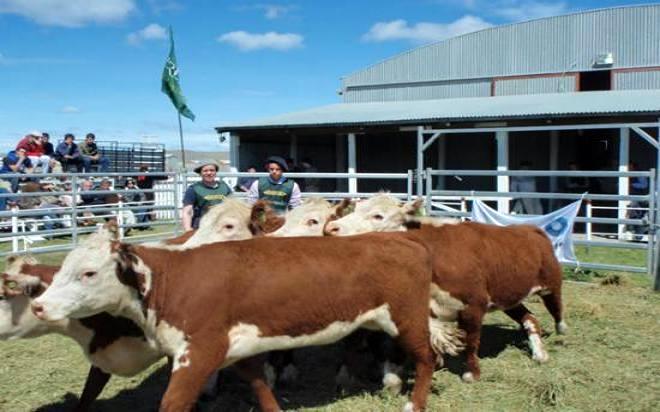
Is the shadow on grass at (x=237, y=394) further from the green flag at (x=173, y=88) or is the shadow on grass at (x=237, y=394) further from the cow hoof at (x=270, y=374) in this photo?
the green flag at (x=173, y=88)

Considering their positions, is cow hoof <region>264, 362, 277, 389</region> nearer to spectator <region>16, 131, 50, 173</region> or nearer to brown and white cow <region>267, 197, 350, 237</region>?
brown and white cow <region>267, 197, 350, 237</region>

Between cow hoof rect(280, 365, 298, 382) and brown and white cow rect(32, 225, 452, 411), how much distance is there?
0.91m

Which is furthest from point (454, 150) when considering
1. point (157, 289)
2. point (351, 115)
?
point (157, 289)

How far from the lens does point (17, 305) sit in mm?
4164

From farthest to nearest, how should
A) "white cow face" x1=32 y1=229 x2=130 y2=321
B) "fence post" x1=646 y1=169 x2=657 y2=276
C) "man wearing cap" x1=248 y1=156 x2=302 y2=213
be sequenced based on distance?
"fence post" x1=646 y1=169 x2=657 y2=276
"man wearing cap" x1=248 y1=156 x2=302 y2=213
"white cow face" x1=32 y1=229 x2=130 y2=321

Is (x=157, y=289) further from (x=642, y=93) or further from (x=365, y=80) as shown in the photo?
(x=365, y=80)

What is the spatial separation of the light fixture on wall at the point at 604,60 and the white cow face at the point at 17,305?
26.0 metres

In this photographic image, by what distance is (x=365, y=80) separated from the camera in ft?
107

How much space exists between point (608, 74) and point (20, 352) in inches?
997

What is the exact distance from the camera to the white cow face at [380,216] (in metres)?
5.47

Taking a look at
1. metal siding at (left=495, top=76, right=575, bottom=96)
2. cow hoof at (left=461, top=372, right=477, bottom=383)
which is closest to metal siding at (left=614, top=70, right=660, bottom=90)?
metal siding at (left=495, top=76, right=575, bottom=96)

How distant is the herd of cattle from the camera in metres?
3.69

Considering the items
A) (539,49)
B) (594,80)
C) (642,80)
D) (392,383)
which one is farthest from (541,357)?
(539,49)

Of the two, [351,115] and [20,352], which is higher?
[351,115]
